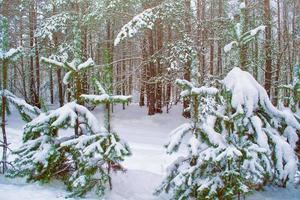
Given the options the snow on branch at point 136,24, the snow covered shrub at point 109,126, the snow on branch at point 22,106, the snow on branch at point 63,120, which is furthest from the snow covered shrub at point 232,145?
the snow on branch at point 136,24

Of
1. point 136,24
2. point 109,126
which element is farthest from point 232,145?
point 136,24

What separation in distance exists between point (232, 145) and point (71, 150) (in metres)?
2.99

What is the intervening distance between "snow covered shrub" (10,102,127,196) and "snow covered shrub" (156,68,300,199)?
123cm

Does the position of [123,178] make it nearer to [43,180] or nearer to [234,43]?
[43,180]

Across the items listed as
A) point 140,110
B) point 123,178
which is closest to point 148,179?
point 123,178

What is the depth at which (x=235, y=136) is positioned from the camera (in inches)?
302

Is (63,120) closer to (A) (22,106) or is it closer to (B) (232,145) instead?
(A) (22,106)

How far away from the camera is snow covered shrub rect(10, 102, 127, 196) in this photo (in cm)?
783

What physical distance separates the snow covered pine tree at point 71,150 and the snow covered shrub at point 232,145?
1148 millimetres

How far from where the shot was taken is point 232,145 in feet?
23.4

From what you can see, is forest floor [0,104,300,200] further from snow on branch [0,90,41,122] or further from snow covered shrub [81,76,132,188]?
snow on branch [0,90,41,122]

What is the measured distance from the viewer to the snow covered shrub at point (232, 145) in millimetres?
7129

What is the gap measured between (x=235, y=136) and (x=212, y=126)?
1.49 ft

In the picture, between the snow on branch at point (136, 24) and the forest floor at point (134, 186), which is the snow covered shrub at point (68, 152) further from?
the snow on branch at point (136, 24)
